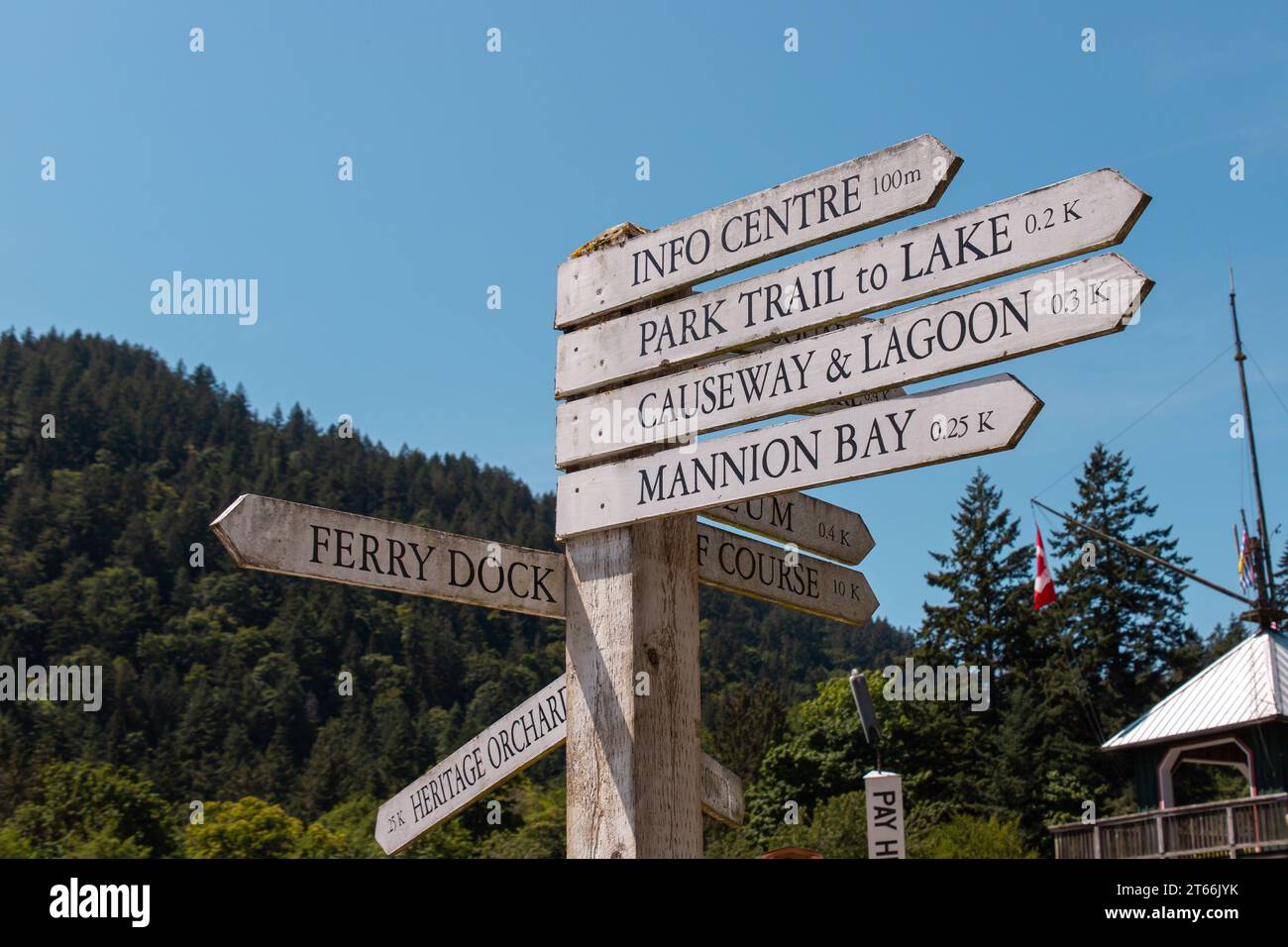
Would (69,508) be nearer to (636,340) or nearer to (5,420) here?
(5,420)

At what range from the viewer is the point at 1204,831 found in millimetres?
31094

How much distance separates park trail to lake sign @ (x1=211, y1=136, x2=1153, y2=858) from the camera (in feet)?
14.5

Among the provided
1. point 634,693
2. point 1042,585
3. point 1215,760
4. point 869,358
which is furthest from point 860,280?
point 1042,585

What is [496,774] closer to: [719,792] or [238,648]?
[719,792]

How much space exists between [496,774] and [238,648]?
474 ft

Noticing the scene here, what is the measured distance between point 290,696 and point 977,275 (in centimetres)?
14006

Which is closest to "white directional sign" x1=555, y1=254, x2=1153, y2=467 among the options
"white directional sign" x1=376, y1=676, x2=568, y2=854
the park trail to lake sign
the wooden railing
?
the park trail to lake sign

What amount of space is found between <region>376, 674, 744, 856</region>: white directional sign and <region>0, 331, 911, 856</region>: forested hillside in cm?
7557

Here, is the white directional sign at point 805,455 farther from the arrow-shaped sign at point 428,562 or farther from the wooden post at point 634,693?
the arrow-shaped sign at point 428,562

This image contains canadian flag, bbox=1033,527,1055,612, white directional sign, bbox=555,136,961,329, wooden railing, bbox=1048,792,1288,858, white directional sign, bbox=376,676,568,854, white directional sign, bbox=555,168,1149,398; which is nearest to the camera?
white directional sign, bbox=555,168,1149,398

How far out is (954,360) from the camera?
4461mm

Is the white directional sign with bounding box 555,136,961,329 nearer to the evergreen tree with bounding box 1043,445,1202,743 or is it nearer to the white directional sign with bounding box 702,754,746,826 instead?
the white directional sign with bounding box 702,754,746,826

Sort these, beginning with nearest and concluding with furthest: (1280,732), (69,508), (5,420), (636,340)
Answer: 1. (636,340)
2. (1280,732)
3. (69,508)
4. (5,420)
